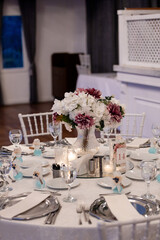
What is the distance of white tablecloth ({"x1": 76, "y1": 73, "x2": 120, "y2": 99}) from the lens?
264 inches

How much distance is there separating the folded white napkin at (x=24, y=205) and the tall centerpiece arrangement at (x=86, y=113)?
0.55m

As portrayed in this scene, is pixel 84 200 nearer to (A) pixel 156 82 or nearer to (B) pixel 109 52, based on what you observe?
(A) pixel 156 82

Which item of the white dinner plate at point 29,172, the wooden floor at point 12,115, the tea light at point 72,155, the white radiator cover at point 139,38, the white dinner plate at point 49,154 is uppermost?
the white radiator cover at point 139,38

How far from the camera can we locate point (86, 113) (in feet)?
7.93

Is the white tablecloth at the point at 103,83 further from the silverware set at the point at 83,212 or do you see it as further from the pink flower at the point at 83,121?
the silverware set at the point at 83,212

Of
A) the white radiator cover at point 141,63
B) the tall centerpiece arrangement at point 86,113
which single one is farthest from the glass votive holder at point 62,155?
the white radiator cover at point 141,63

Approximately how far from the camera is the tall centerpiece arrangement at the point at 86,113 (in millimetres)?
2412

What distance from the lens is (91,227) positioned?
5.29 ft

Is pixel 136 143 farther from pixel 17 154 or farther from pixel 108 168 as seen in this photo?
pixel 17 154

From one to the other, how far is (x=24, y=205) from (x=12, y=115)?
6.72 metres

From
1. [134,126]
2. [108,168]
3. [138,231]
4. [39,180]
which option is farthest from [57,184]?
[134,126]

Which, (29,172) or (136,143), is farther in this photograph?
(136,143)

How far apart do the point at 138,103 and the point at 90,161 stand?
8.88ft

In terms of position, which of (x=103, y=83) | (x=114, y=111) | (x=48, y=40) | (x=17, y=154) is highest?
(x=48, y=40)
